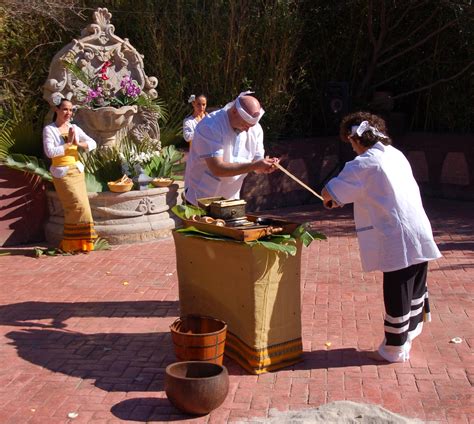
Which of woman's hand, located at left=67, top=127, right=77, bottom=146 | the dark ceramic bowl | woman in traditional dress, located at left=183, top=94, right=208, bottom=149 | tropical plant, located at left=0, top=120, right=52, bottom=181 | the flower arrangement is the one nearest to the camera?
the dark ceramic bowl

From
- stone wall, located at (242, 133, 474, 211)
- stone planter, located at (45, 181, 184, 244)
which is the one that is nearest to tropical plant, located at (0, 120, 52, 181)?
stone planter, located at (45, 181, 184, 244)

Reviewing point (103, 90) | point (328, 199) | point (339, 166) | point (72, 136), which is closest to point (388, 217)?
point (328, 199)

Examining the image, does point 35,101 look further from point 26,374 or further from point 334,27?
point 26,374

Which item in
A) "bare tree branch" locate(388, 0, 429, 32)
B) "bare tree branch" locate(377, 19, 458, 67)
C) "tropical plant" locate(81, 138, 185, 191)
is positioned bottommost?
"tropical plant" locate(81, 138, 185, 191)

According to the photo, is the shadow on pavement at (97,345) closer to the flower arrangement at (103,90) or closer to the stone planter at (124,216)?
the stone planter at (124,216)

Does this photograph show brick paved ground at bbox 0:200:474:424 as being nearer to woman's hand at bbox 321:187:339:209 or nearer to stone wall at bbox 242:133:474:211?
woman's hand at bbox 321:187:339:209

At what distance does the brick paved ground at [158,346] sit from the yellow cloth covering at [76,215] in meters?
0.22

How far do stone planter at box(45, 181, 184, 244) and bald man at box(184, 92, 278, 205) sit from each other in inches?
135

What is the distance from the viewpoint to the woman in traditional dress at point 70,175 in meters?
9.00

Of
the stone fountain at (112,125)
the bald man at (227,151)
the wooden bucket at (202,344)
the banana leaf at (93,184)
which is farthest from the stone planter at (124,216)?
the wooden bucket at (202,344)

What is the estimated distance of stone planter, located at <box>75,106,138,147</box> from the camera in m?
10.0

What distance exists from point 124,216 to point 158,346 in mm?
3939

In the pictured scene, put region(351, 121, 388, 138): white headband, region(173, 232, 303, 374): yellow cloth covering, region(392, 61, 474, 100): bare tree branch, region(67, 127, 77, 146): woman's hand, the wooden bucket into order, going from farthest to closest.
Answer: region(392, 61, 474, 100): bare tree branch < region(67, 127, 77, 146): woman's hand < region(351, 121, 388, 138): white headband < region(173, 232, 303, 374): yellow cloth covering < the wooden bucket

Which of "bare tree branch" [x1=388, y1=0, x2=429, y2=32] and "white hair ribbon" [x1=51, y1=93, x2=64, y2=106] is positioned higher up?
"bare tree branch" [x1=388, y1=0, x2=429, y2=32]
